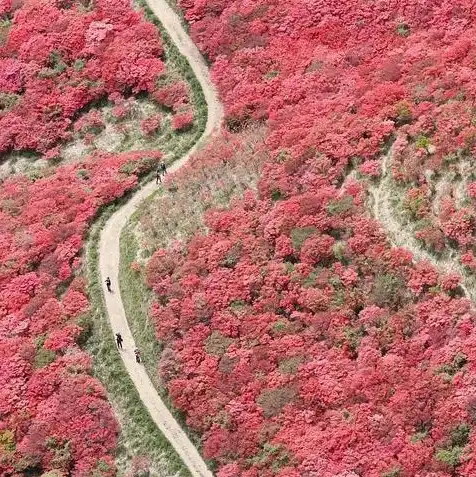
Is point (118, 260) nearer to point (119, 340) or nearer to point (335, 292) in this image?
point (119, 340)

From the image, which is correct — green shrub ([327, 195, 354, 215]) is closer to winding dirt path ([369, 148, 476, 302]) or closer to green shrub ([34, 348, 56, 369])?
winding dirt path ([369, 148, 476, 302])

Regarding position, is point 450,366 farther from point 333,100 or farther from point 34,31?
point 34,31

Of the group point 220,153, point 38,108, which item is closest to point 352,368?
point 220,153

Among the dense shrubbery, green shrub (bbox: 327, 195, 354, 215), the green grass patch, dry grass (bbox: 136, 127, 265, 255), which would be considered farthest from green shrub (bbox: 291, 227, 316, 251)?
the green grass patch

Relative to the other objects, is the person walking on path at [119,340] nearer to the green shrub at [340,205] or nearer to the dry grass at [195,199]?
the dry grass at [195,199]

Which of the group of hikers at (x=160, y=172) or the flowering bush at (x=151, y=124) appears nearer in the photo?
the group of hikers at (x=160, y=172)

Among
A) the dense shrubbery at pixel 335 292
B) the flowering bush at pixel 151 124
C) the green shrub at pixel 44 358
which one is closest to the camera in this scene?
the dense shrubbery at pixel 335 292

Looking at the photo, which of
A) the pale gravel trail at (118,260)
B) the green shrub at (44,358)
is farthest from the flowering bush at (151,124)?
the green shrub at (44,358)
